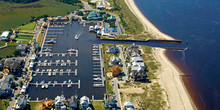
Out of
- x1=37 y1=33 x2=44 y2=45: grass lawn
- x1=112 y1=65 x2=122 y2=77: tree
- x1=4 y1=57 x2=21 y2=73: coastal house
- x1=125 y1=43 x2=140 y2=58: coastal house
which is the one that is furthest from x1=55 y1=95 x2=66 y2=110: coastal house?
x1=37 y1=33 x2=44 y2=45: grass lawn

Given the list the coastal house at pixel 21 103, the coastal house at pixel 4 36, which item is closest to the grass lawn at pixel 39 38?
the coastal house at pixel 4 36

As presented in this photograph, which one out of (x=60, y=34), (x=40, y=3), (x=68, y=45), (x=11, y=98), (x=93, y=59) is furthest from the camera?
(x=40, y=3)

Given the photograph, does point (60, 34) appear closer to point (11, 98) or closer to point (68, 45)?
point (68, 45)

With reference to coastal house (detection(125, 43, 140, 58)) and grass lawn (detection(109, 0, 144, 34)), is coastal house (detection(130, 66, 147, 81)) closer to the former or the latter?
coastal house (detection(125, 43, 140, 58))

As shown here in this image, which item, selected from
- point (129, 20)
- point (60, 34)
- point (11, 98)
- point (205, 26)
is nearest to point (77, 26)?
point (60, 34)

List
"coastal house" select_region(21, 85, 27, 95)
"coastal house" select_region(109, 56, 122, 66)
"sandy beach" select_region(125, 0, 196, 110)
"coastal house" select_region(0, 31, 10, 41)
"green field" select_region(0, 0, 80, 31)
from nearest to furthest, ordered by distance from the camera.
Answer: "coastal house" select_region(21, 85, 27, 95)
"sandy beach" select_region(125, 0, 196, 110)
"coastal house" select_region(109, 56, 122, 66)
"coastal house" select_region(0, 31, 10, 41)
"green field" select_region(0, 0, 80, 31)

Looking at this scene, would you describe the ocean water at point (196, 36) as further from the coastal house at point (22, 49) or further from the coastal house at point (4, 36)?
the coastal house at point (4, 36)

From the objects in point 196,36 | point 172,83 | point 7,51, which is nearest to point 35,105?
point 7,51
